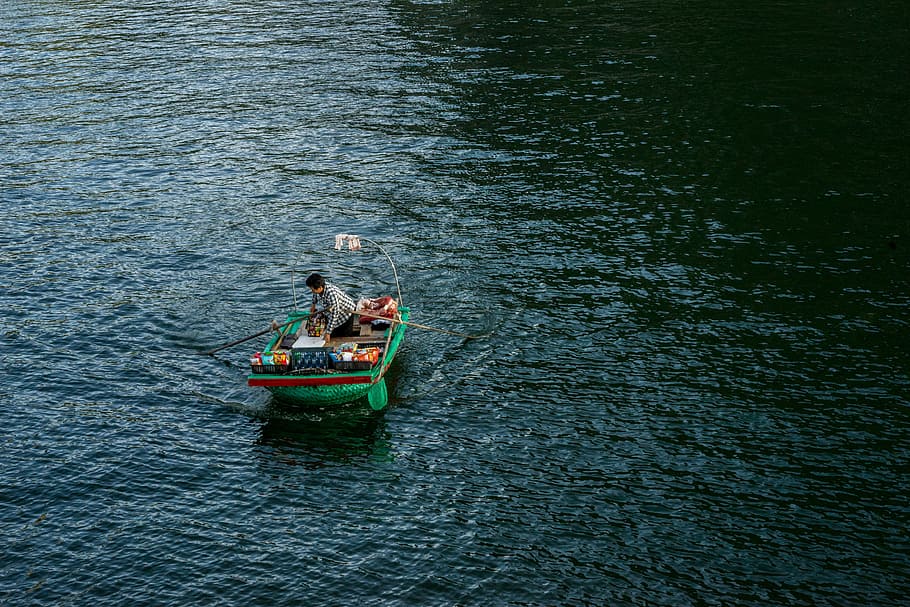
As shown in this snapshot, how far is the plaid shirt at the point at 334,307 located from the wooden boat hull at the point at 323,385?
2564 mm

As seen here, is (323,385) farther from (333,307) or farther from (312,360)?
(333,307)

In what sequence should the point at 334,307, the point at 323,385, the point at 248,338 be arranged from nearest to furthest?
the point at 323,385, the point at 334,307, the point at 248,338

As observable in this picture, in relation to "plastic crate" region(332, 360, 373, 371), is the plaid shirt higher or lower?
higher

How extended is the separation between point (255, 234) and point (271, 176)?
316 inches

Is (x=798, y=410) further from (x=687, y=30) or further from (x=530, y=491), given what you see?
(x=687, y=30)

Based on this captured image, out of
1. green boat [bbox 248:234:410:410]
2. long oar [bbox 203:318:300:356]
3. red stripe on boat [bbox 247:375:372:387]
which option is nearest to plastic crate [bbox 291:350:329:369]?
green boat [bbox 248:234:410:410]

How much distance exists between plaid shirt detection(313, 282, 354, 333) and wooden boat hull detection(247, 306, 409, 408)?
2.56 metres

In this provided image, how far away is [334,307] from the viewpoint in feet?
112

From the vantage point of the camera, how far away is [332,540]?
87.6 ft

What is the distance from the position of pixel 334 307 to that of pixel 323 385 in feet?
11.5

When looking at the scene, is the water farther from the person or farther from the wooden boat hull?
the person

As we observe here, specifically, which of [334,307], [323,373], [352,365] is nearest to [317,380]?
[323,373]

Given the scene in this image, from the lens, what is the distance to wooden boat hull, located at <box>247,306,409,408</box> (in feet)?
103

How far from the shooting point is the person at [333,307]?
33656 mm
